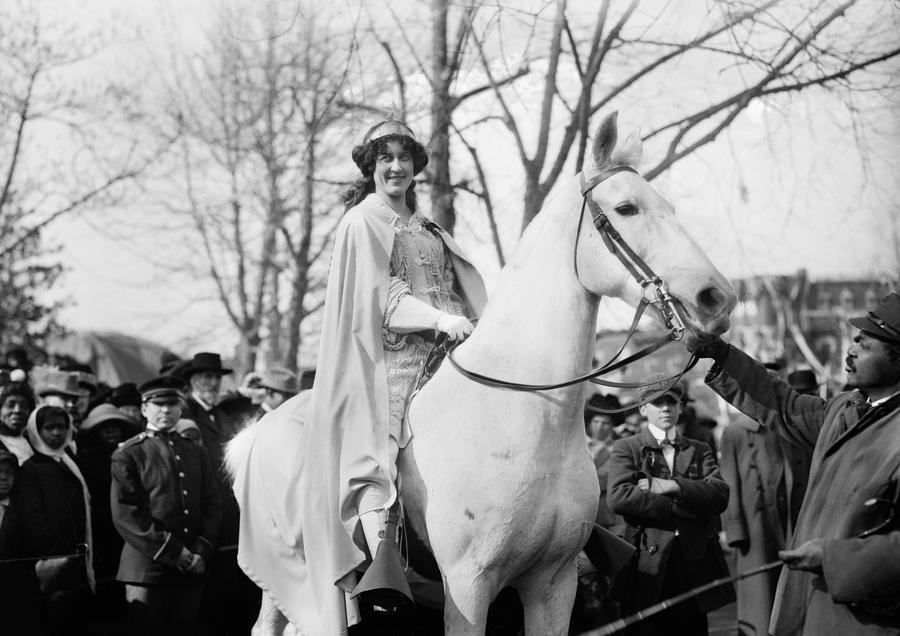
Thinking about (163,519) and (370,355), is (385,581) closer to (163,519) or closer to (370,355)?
(370,355)

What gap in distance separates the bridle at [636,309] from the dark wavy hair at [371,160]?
3.91ft

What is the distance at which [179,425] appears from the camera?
889 cm

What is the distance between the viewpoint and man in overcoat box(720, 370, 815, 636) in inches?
353

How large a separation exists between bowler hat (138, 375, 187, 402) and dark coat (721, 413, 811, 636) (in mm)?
4574

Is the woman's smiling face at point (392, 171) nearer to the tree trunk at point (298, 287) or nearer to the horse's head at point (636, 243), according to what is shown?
the horse's head at point (636, 243)

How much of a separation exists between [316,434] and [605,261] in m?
1.68

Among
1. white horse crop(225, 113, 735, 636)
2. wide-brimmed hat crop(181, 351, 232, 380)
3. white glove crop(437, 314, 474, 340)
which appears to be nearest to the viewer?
white horse crop(225, 113, 735, 636)

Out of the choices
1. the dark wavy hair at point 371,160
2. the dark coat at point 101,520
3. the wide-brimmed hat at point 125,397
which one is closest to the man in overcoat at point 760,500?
the dark wavy hair at point 371,160

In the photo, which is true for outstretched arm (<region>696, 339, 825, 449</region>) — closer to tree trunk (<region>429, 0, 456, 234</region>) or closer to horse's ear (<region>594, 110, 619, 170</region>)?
horse's ear (<region>594, 110, 619, 170</region>)

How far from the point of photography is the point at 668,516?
7504 millimetres

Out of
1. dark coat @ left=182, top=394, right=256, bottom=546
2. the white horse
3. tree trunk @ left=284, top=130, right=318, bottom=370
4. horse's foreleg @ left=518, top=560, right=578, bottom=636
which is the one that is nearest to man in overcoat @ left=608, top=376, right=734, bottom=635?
horse's foreleg @ left=518, top=560, right=578, bottom=636

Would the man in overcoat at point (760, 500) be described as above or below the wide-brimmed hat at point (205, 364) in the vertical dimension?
below

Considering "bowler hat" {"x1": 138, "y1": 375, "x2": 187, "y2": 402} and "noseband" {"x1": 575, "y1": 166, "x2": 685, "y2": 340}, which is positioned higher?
"noseband" {"x1": 575, "y1": 166, "x2": 685, "y2": 340}

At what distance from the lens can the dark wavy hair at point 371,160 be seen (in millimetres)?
5820
